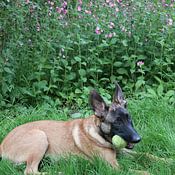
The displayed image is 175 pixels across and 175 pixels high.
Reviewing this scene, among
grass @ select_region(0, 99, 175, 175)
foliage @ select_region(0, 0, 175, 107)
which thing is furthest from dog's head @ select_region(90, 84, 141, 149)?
foliage @ select_region(0, 0, 175, 107)

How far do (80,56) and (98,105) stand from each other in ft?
7.27

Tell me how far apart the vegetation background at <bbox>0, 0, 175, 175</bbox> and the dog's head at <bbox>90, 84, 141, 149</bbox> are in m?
1.11

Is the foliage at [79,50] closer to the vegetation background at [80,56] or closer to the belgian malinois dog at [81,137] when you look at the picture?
the vegetation background at [80,56]

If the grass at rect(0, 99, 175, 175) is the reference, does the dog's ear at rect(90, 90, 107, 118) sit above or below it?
above

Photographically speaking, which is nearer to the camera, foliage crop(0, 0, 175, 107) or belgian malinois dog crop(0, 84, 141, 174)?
belgian malinois dog crop(0, 84, 141, 174)

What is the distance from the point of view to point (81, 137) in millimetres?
4863

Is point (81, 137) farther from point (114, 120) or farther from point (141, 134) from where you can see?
point (141, 134)

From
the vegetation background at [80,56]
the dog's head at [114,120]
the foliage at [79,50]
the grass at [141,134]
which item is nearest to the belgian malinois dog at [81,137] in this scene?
the dog's head at [114,120]

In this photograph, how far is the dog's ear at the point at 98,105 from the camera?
15.4 feet

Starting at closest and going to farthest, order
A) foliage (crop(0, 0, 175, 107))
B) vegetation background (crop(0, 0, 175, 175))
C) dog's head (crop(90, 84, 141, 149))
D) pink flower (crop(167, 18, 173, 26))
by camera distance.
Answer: dog's head (crop(90, 84, 141, 149)) < vegetation background (crop(0, 0, 175, 175)) < foliage (crop(0, 0, 175, 107)) < pink flower (crop(167, 18, 173, 26))

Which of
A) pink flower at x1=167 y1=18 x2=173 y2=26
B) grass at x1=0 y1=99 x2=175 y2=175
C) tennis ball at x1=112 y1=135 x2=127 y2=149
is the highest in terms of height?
pink flower at x1=167 y1=18 x2=173 y2=26

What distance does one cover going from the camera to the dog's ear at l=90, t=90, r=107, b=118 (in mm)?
4703

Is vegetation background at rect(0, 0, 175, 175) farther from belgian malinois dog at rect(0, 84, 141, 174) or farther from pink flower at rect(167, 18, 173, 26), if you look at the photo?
belgian malinois dog at rect(0, 84, 141, 174)

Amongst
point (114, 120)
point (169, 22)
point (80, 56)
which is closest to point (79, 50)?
point (80, 56)
